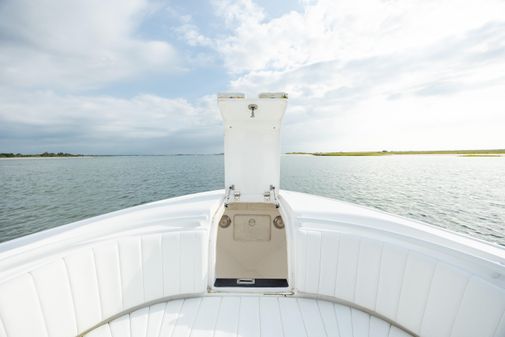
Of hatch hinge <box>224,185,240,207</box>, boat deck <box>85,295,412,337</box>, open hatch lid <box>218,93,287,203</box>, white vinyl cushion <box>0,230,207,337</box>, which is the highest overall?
open hatch lid <box>218,93,287,203</box>

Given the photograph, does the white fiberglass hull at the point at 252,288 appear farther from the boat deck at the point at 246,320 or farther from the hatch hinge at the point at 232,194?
the hatch hinge at the point at 232,194

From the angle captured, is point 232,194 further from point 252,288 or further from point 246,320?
point 246,320

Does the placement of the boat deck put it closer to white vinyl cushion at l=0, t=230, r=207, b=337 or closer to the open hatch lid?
white vinyl cushion at l=0, t=230, r=207, b=337

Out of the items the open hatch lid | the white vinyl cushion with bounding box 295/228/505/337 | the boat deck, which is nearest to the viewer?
the white vinyl cushion with bounding box 295/228/505/337

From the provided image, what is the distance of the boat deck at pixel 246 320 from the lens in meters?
1.74

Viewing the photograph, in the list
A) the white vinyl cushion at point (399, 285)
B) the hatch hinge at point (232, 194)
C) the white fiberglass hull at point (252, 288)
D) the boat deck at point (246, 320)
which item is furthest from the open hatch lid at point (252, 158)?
the boat deck at point (246, 320)

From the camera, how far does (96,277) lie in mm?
1786

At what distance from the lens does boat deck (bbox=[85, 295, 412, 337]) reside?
1.74 meters

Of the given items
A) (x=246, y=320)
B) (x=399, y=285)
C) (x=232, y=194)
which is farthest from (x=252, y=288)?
(x=232, y=194)

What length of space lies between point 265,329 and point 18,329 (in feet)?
5.83

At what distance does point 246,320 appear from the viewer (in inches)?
72.9

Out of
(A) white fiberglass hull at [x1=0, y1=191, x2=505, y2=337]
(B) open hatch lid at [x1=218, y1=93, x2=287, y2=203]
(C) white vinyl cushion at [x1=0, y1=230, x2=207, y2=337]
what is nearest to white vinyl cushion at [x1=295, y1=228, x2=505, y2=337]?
(A) white fiberglass hull at [x1=0, y1=191, x2=505, y2=337]

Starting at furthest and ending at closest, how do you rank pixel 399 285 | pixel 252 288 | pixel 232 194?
pixel 232 194 < pixel 252 288 < pixel 399 285

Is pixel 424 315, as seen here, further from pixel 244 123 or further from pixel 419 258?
pixel 244 123
